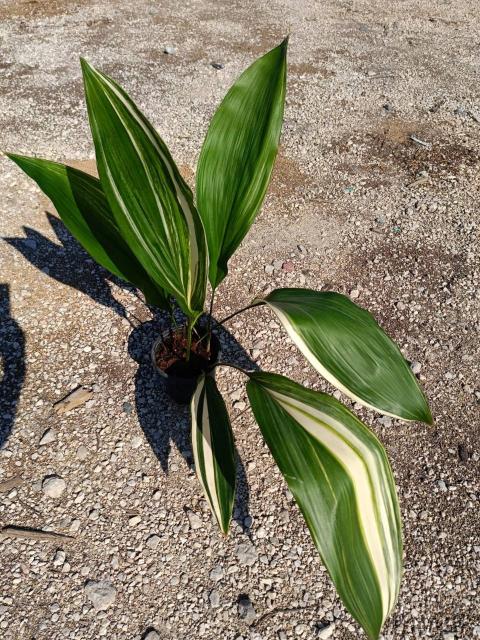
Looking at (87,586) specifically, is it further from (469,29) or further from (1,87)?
(469,29)

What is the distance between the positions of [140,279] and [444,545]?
1.02m

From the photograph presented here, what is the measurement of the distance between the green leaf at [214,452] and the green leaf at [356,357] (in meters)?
0.28

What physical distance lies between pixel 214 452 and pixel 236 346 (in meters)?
0.71

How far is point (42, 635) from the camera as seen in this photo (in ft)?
4.12

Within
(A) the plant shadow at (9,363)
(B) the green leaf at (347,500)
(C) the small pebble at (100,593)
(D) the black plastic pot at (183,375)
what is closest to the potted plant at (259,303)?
(B) the green leaf at (347,500)

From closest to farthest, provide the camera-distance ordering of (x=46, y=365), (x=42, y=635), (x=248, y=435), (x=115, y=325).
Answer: (x=42, y=635) → (x=248, y=435) → (x=46, y=365) → (x=115, y=325)

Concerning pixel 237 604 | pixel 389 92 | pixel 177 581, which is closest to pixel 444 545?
pixel 237 604

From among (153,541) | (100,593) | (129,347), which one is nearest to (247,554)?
(153,541)

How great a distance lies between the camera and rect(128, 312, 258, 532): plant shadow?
5.12ft

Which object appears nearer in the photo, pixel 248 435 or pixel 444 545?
pixel 444 545

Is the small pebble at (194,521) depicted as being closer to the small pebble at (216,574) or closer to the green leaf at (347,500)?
the small pebble at (216,574)

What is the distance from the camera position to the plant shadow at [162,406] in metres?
1.56

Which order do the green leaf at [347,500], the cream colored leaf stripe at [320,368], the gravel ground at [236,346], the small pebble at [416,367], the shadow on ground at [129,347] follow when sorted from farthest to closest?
the small pebble at [416,367] → the shadow on ground at [129,347] → the gravel ground at [236,346] → the cream colored leaf stripe at [320,368] → the green leaf at [347,500]

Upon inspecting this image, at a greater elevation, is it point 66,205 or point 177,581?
point 66,205
